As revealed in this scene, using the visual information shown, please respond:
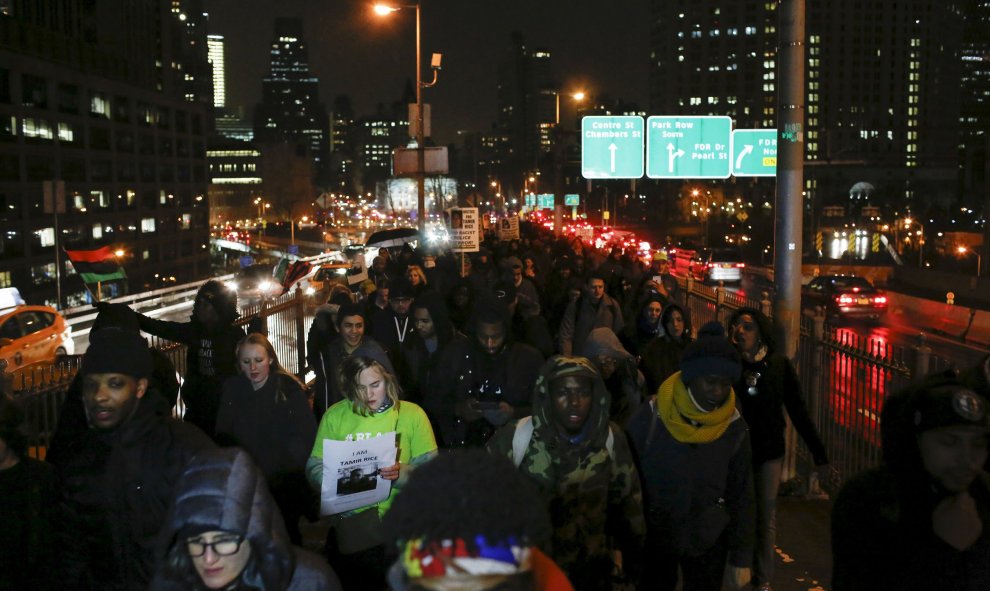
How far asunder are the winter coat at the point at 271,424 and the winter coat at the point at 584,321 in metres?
5.06

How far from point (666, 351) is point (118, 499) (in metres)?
4.63

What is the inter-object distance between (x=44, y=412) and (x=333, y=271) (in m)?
26.1

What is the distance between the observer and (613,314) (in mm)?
10297

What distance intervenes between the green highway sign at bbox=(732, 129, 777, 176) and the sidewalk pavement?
13.0 metres

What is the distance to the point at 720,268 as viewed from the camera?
4300 cm

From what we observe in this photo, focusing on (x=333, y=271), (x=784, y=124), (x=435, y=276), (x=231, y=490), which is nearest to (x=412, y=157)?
(x=435, y=276)

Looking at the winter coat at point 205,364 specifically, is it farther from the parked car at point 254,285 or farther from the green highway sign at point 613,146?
the parked car at point 254,285

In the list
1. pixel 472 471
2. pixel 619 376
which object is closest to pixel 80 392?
pixel 472 471

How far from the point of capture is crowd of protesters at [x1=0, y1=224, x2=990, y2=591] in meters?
2.52

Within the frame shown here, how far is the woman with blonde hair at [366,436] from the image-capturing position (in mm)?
4734

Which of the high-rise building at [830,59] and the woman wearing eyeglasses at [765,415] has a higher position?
the high-rise building at [830,59]

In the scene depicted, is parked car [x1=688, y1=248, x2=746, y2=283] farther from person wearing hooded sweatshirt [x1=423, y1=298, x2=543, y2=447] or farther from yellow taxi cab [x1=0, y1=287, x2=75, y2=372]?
person wearing hooded sweatshirt [x1=423, y1=298, x2=543, y2=447]

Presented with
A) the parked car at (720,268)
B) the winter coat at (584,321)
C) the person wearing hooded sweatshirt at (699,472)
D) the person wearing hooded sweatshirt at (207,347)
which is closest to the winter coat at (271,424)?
the person wearing hooded sweatshirt at (207,347)

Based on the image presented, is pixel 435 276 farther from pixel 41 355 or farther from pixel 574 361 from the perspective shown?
pixel 574 361
